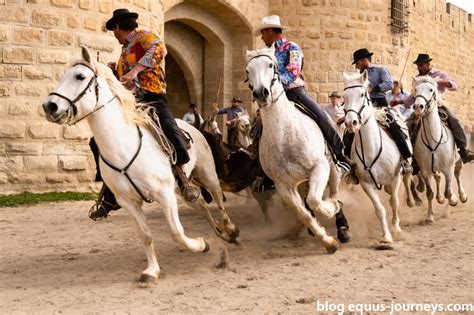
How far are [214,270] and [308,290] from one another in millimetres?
1181

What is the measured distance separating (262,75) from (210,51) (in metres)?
12.0

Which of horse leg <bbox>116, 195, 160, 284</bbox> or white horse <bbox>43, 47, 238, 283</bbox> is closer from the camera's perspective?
white horse <bbox>43, 47, 238, 283</bbox>

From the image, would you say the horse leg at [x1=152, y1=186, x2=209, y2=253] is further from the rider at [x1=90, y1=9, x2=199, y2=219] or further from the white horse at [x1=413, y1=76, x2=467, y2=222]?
the white horse at [x1=413, y1=76, x2=467, y2=222]

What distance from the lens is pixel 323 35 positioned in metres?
17.1

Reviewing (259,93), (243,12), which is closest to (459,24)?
(243,12)

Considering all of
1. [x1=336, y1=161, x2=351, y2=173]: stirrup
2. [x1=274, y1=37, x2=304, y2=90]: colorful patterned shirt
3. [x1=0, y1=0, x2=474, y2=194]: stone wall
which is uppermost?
[x1=0, y1=0, x2=474, y2=194]: stone wall

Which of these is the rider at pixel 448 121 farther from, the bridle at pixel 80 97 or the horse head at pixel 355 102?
the bridle at pixel 80 97

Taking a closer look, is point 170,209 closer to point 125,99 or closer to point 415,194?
point 125,99

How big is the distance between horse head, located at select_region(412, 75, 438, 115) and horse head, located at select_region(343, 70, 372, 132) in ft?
5.11

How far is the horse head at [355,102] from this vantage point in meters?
6.46

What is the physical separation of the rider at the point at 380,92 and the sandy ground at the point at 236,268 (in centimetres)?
106

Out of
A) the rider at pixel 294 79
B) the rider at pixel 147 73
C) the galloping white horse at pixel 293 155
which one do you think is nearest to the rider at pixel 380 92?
the rider at pixel 294 79

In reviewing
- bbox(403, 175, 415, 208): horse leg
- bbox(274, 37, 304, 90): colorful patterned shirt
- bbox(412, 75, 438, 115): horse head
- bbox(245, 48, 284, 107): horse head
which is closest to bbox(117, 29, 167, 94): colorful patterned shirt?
bbox(245, 48, 284, 107): horse head

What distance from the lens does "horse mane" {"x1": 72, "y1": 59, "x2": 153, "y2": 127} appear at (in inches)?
202
